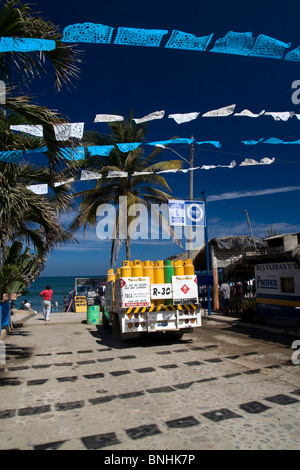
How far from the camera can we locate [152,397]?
17.4 ft

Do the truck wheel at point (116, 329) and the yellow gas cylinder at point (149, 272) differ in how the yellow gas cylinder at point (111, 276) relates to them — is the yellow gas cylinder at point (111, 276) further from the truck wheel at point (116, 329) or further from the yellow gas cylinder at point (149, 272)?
the yellow gas cylinder at point (149, 272)

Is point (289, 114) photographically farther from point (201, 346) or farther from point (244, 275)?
point (244, 275)

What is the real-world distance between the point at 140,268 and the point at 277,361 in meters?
4.42

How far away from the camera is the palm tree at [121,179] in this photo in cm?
1791

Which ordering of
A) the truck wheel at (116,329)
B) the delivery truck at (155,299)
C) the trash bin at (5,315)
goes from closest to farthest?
the delivery truck at (155,299) < the truck wheel at (116,329) < the trash bin at (5,315)

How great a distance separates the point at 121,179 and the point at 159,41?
12.0 m

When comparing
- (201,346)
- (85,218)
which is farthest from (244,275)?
(201,346)

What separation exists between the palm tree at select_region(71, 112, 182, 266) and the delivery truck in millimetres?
7660

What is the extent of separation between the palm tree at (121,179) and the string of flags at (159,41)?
11.2 m

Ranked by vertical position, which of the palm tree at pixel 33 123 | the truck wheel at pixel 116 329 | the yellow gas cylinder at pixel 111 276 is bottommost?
the truck wheel at pixel 116 329

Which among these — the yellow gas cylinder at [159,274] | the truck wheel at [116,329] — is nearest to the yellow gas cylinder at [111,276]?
the truck wheel at [116,329]

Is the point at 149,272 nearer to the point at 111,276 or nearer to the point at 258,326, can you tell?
the point at 111,276

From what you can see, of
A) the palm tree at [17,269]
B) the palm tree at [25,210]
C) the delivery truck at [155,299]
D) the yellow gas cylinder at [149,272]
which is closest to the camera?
the palm tree at [25,210]

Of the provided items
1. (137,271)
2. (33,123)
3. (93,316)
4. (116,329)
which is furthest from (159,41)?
(93,316)
